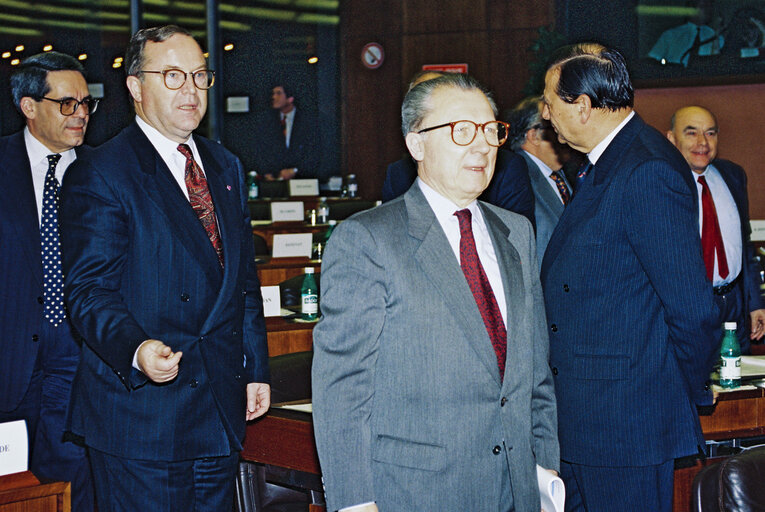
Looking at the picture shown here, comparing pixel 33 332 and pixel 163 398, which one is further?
pixel 33 332

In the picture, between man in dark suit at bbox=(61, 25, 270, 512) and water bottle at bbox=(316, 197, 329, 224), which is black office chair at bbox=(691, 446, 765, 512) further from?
water bottle at bbox=(316, 197, 329, 224)

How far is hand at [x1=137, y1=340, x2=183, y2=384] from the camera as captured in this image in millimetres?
2016

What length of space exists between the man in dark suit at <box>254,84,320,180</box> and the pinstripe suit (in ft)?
33.2

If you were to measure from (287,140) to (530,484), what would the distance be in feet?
35.6

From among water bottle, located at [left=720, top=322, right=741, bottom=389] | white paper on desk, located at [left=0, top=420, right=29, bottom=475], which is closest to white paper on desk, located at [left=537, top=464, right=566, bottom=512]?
white paper on desk, located at [left=0, top=420, right=29, bottom=475]

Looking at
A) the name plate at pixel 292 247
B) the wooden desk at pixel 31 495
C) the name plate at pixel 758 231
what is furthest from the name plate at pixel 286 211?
the wooden desk at pixel 31 495

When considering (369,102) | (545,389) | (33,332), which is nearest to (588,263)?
(545,389)

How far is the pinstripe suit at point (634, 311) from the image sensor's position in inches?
86.9

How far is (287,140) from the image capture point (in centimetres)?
1241

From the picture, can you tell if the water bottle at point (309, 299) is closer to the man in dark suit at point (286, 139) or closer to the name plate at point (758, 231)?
the name plate at point (758, 231)

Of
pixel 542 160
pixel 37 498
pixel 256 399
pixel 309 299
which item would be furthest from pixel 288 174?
pixel 37 498

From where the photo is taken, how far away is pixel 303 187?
10953 millimetres

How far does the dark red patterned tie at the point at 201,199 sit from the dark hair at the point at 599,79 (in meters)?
1.06

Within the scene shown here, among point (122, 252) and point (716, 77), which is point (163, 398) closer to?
point (122, 252)
